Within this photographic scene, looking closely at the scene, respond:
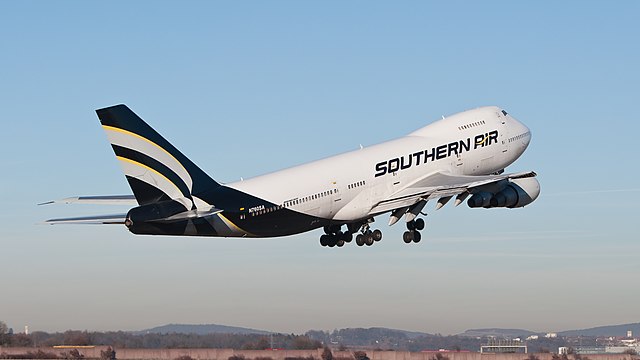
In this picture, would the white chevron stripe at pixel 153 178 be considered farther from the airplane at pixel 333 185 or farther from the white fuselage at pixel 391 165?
the white fuselage at pixel 391 165

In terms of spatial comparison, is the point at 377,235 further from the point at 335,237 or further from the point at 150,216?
the point at 150,216

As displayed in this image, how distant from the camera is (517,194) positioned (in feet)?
227

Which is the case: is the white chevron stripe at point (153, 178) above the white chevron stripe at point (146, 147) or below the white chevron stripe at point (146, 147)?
below

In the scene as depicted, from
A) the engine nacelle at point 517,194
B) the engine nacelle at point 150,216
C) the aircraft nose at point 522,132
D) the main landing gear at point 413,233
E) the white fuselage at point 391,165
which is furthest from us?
the aircraft nose at point 522,132

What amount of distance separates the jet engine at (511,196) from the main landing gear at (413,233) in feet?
11.0

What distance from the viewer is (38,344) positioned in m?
85.4

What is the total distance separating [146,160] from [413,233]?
57.4 ft

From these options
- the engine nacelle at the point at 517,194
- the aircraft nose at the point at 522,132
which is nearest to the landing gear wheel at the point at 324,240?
the engine nacelle at the point at 517,194

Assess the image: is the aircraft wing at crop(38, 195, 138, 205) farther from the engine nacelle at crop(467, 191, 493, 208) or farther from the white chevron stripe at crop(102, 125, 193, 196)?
the engine nacelle at crop(467, 191, 493, 208)

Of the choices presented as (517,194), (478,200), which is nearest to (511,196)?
(517,194)

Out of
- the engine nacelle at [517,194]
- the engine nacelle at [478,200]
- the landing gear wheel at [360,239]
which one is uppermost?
the engine nacelle at [517,194]

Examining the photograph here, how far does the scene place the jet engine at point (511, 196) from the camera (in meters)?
67.3

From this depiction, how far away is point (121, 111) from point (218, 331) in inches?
1490

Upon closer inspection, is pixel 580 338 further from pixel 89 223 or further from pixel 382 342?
pixel 89 223
